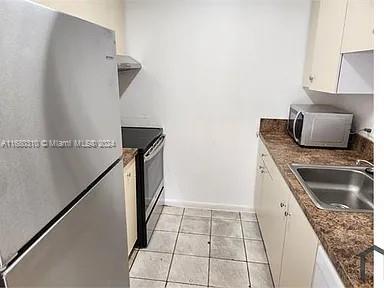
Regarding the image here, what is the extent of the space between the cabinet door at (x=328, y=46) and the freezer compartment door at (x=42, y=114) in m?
1.54

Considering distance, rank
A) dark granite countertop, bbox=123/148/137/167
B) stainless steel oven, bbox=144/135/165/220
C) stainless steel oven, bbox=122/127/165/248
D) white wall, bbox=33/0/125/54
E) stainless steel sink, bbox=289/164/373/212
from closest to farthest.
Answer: white wall, bbox=33/0/125/54, stainless steel sink, bbox=289/164/373/212, dark granite countertop, bbox=123/148/137/167, stainless steel oven, bbox=122/127/165/248, stainless steel oven, bbox=144/135/165/220

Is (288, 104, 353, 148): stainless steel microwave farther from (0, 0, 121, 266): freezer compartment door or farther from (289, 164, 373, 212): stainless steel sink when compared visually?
(0, 0, 121, 266): freezer compartment door

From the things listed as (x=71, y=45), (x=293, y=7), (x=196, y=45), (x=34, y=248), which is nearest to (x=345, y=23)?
(x=293, y=7)

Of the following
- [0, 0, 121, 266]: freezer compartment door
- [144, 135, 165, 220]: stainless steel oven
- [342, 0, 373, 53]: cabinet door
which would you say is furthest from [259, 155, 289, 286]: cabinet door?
[0, 0, 121, 266]: freezer compartment door

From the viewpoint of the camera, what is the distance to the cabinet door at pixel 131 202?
6.33 feet

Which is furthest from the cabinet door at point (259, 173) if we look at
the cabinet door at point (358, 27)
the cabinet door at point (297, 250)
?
the cabinet door at point (358, 27)

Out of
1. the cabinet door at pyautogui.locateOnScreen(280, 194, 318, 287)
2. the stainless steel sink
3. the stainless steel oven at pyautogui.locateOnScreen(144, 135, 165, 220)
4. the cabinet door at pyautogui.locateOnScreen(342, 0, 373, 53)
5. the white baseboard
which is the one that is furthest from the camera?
the white baseboard

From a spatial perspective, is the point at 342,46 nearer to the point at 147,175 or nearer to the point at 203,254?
the point at 147,175

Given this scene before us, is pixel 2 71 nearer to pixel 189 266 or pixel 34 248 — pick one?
pixel 34 248

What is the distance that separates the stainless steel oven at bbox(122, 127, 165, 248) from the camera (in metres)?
2.15

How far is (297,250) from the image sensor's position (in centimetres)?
137

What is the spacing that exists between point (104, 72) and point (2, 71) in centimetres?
57

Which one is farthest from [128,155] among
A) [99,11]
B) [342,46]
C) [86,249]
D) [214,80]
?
[342,46]

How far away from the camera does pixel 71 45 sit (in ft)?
2.77
